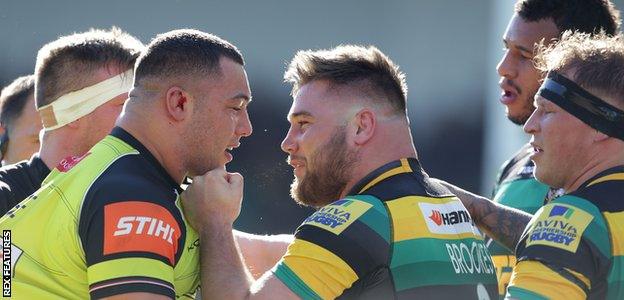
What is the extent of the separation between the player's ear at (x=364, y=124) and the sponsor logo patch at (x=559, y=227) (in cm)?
79

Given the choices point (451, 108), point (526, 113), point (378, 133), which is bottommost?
point (451, 108)

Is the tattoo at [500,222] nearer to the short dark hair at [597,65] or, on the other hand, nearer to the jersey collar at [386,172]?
the jersey collar at [386,172]

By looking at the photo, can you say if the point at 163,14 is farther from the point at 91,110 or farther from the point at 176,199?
the point at 176,199

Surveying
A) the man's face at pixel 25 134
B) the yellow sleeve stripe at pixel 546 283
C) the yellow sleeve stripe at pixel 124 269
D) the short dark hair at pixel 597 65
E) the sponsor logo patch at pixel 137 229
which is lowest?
the man's face at pixel 25 134

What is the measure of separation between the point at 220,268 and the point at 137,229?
45 centimetres

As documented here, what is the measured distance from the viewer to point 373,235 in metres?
3.69

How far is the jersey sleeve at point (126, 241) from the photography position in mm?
3291

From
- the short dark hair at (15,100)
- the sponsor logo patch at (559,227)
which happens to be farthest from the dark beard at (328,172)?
the short dark hair at (15,100)

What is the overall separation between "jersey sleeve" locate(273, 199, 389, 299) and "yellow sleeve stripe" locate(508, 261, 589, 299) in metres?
0.51

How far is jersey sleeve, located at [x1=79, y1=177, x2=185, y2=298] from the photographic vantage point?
3291 mm

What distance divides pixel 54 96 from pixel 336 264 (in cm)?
183

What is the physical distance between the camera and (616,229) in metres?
3.65

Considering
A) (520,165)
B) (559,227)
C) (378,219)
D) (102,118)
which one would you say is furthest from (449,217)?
(520,165)

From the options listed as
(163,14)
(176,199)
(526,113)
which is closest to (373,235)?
(176,199)
